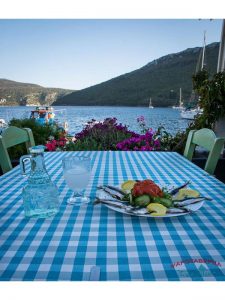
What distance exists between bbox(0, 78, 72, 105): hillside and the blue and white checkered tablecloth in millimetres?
18947

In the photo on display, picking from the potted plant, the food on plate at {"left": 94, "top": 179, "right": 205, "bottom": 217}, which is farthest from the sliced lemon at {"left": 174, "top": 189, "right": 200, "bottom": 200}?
the potted plant

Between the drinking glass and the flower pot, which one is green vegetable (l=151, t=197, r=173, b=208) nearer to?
the drinking glass

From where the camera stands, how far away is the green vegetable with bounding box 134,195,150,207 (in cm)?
75

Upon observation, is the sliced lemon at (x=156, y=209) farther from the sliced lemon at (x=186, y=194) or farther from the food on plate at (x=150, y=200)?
the sliced lemon at (x=186, y=194)

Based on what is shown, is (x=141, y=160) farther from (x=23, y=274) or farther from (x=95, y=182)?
(x=23, y=274)

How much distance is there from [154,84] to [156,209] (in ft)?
72.6

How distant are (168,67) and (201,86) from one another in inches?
707

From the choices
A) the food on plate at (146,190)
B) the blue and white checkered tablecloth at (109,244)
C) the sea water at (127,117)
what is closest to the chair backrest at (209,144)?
the blue and white checkered tablecloth at (109,244)

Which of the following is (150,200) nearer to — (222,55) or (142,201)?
(142,201)

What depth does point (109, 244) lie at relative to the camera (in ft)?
1.95

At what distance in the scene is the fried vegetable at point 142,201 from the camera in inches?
29.6

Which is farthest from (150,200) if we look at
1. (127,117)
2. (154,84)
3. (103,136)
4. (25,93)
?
(127,117)

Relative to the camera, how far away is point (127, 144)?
105 inches
